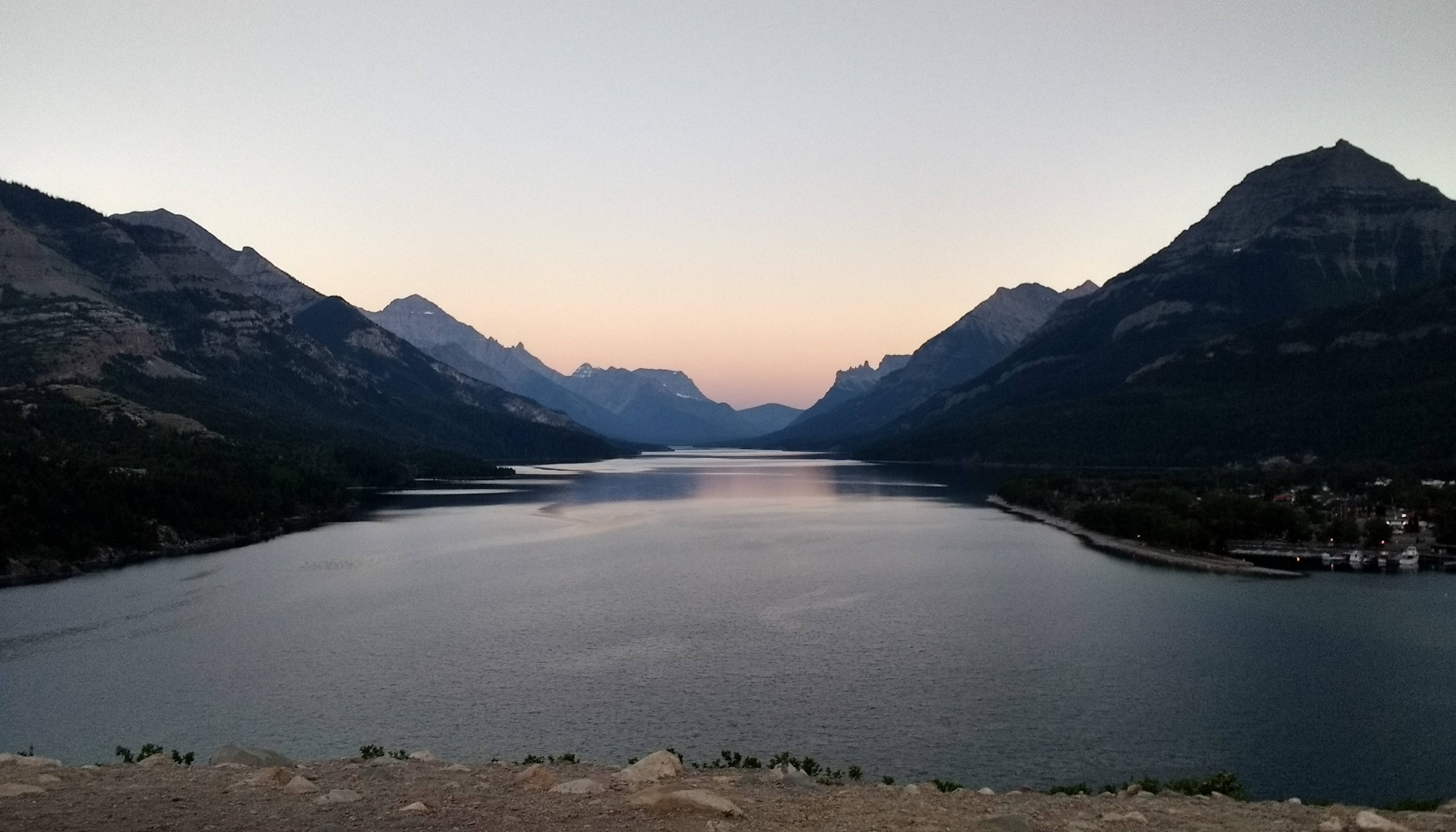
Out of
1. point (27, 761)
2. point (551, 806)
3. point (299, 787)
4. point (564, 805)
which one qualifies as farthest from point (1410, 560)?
point (27, 761)

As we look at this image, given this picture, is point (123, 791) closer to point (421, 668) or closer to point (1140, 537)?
point (421, 668)

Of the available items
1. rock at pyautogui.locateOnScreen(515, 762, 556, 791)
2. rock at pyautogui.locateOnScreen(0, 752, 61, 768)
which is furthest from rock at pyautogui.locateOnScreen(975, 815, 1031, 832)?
rock at pyautogui.locateOnScreen(0, 752, 61, 768)

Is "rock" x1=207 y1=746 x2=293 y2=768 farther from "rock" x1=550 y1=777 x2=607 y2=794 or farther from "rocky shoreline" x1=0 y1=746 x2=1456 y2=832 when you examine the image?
"rock" x1=550 y1=777 x2=607 y2=794

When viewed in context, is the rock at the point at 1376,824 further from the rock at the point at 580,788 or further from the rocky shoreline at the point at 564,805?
the rock at the point at 580,788

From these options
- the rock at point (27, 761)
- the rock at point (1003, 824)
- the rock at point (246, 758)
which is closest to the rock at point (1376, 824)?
the rock at point (1003, 824)

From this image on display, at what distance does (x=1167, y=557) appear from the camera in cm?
11425

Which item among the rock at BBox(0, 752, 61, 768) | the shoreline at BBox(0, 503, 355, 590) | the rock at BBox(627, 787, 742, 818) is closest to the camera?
the rock at BBox(627, 787, 742, 818)

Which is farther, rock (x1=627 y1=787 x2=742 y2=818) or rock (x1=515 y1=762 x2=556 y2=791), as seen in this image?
rock (x1=515 y1=762 x2=556 y2=791)

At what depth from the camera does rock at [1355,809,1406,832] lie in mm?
17766

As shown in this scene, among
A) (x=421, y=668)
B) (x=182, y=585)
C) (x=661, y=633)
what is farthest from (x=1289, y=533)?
(x=182, y=585)

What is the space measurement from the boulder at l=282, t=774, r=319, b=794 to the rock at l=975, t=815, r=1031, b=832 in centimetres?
1403

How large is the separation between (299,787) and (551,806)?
591cm

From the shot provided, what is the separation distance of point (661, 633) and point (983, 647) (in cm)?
2235

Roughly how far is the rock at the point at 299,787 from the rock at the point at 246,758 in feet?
12.6
